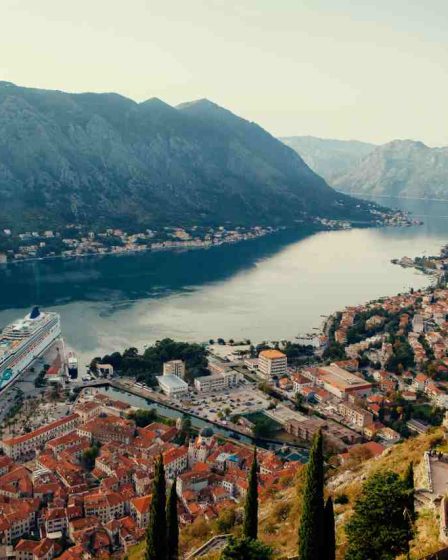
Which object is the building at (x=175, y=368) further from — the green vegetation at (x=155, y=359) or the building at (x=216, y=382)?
the building at (x=216, y=382)

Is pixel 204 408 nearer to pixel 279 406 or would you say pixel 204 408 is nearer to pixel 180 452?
pixel 279 406

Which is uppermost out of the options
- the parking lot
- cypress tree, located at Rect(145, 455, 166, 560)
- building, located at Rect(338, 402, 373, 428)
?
cypress tree, located at Rect(145, 455, 166, 560)

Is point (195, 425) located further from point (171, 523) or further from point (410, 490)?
point (410, 490)

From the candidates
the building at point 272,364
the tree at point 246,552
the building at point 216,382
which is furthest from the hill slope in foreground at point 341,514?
the building at point 272,364

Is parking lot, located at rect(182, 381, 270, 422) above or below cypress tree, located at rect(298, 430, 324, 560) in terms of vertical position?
below

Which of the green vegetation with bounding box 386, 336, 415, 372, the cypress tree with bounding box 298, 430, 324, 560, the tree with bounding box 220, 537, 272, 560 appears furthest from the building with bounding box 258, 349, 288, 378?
the tree with bounding box 220, 537, 272, 560

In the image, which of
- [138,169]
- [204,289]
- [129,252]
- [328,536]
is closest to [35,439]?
[328,536]

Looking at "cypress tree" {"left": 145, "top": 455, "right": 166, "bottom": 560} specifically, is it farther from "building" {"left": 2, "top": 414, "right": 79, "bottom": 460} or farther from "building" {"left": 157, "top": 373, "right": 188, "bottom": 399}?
"building" {"left": 157, "top": 373, "right": 188, "bottom": 399}
